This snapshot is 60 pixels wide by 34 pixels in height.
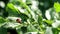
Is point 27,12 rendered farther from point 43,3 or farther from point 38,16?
point 43,3

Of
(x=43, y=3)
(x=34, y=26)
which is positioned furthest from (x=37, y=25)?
(x=43, y=3)

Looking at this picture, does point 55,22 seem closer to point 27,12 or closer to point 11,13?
point 27,12

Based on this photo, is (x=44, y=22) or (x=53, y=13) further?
(x=53, y=13)

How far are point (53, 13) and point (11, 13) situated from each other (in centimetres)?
24

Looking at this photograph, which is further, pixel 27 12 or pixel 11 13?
pixel 11 13

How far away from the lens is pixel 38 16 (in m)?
1.03

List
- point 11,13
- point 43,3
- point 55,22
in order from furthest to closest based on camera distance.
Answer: point 43,3 → point 11,13 → point 55,22

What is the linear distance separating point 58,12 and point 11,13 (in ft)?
0.86

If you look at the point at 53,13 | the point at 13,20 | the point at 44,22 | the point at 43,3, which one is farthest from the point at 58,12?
the point at 43,3

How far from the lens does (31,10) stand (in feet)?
3.53

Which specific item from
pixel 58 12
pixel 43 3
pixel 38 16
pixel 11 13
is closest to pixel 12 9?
pixel 11 13

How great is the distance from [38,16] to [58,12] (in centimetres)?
16

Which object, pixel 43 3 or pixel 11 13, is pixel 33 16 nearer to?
pixel 11 13

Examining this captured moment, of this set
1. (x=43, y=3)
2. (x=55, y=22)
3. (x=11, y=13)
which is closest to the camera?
(x=55, y=22)
